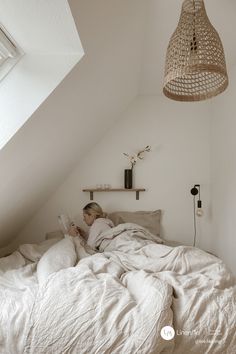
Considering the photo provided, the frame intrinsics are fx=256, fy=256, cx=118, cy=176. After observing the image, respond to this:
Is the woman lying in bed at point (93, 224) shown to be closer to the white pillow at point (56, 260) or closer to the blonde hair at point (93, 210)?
the blonde hair at point (93, 210)

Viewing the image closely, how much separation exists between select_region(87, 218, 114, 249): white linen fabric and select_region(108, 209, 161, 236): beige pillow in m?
0.29

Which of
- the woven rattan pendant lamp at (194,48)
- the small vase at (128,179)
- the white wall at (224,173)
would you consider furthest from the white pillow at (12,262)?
the white wall at (224,173)

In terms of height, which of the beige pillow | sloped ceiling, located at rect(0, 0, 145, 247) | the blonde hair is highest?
sloped ceiling, located at rect(0, 0, 145, 247)

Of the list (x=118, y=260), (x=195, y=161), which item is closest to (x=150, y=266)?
(x=118, y=260)

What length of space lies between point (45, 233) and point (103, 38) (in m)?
2.40

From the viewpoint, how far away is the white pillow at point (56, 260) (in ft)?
6.03

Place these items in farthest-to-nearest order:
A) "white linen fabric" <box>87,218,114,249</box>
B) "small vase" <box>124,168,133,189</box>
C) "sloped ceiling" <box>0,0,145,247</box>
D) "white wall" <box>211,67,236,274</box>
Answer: "small vase" <box>124,168,133,189</box> < "white linen fabric" <box>87,218,114,249</box> < "white wall" <box>211,67,236,274</box> < "sloped ceiling" <box>0,0,145,247</box>

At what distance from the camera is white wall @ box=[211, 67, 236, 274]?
8.04 ft

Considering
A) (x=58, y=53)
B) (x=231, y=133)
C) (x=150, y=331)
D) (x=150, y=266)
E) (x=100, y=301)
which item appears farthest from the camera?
(x=231, y=133)

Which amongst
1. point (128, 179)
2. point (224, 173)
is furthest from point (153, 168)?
point (224, 173)

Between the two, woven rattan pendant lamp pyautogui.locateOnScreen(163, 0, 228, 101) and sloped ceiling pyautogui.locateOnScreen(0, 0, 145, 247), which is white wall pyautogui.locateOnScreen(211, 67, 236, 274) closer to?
sloped ceiling pyautogui.locateOnScreen(0, 0, 145, 247)

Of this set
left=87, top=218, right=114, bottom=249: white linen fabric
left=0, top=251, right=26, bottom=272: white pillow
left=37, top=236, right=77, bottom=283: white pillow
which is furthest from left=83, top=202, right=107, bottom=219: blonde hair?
left=0, top=251, right=26, bottom=272: white pillow

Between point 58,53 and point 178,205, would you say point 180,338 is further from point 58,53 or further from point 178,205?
point 178,205

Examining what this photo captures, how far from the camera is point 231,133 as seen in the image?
2484mm
